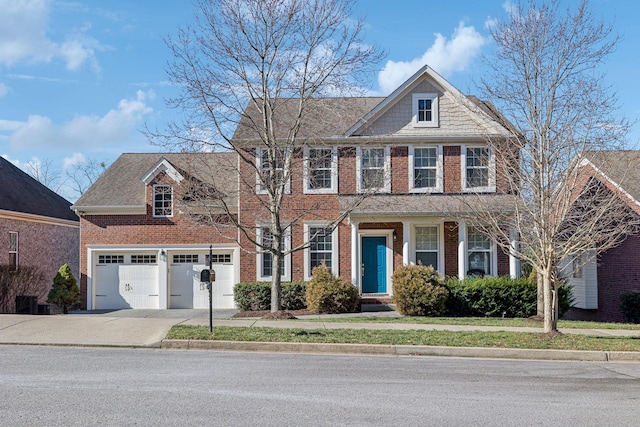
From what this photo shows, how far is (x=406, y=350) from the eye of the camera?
13.2 metres

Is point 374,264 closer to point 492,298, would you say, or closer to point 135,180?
point 492,298

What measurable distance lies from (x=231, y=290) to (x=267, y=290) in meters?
2.45

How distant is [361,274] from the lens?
24.0 meters

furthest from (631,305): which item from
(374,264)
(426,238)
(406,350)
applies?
(406,350)

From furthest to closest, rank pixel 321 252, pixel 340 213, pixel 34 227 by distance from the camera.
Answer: pixel 34 227 → pixel 321 252 → pixel 340 213

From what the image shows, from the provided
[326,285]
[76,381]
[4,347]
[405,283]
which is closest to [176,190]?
[326,285]

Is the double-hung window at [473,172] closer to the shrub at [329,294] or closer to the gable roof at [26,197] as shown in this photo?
the shrub at [329,294]

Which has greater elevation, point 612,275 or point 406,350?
point 612,275

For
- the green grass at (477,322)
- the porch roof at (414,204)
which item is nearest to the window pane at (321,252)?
the porch roof at (414,204)

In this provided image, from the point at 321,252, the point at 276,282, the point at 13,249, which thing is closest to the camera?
the point at 276,282

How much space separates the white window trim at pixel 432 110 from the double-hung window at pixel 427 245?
3.67 meters

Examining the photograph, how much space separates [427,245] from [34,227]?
16.3 metres

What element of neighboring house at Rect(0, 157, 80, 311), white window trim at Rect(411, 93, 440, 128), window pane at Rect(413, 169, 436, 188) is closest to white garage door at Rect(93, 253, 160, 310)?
neighboring house at Rect(0, 157, 80, 311)

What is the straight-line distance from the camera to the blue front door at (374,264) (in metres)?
24.0
